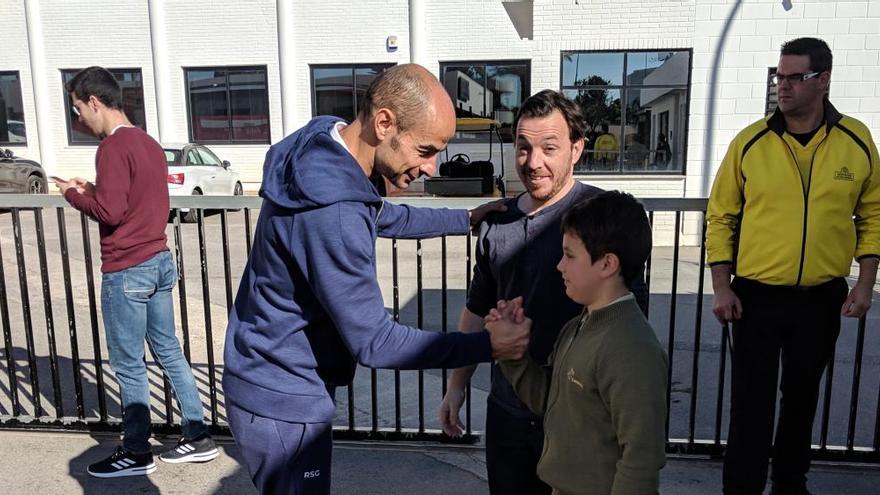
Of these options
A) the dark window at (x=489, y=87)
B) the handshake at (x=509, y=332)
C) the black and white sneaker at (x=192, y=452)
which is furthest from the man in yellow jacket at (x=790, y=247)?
the dark window at (x=489, y=87)

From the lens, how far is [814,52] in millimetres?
2660

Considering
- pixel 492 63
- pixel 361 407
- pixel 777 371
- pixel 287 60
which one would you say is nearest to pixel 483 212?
pixel 777 371

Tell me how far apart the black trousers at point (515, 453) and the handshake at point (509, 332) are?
44 cm

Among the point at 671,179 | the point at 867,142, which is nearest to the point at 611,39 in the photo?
the point at 671,179

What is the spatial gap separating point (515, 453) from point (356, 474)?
→ 1526 millimetres

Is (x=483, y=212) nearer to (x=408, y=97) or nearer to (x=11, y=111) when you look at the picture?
(x=408, y=97)

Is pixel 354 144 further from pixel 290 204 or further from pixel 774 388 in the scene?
pixel 774 388

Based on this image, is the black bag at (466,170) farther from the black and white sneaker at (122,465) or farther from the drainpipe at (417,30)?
the black and white sneaker at (122,465)

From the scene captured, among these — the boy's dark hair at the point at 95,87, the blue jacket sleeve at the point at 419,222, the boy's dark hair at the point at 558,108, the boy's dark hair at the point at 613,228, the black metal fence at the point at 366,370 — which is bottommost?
the black metal fence at the point at 366,370

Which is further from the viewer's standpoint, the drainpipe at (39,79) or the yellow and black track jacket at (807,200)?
the drainpipe at (39,79)

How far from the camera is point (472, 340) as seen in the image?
5.78ft

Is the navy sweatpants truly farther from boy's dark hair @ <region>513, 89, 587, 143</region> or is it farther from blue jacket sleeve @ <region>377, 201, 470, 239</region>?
boy's dark hair @ <region>513, 89, 587, 143</region>

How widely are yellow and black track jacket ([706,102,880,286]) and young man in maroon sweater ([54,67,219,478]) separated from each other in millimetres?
2726

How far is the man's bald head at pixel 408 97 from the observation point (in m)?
1.67
